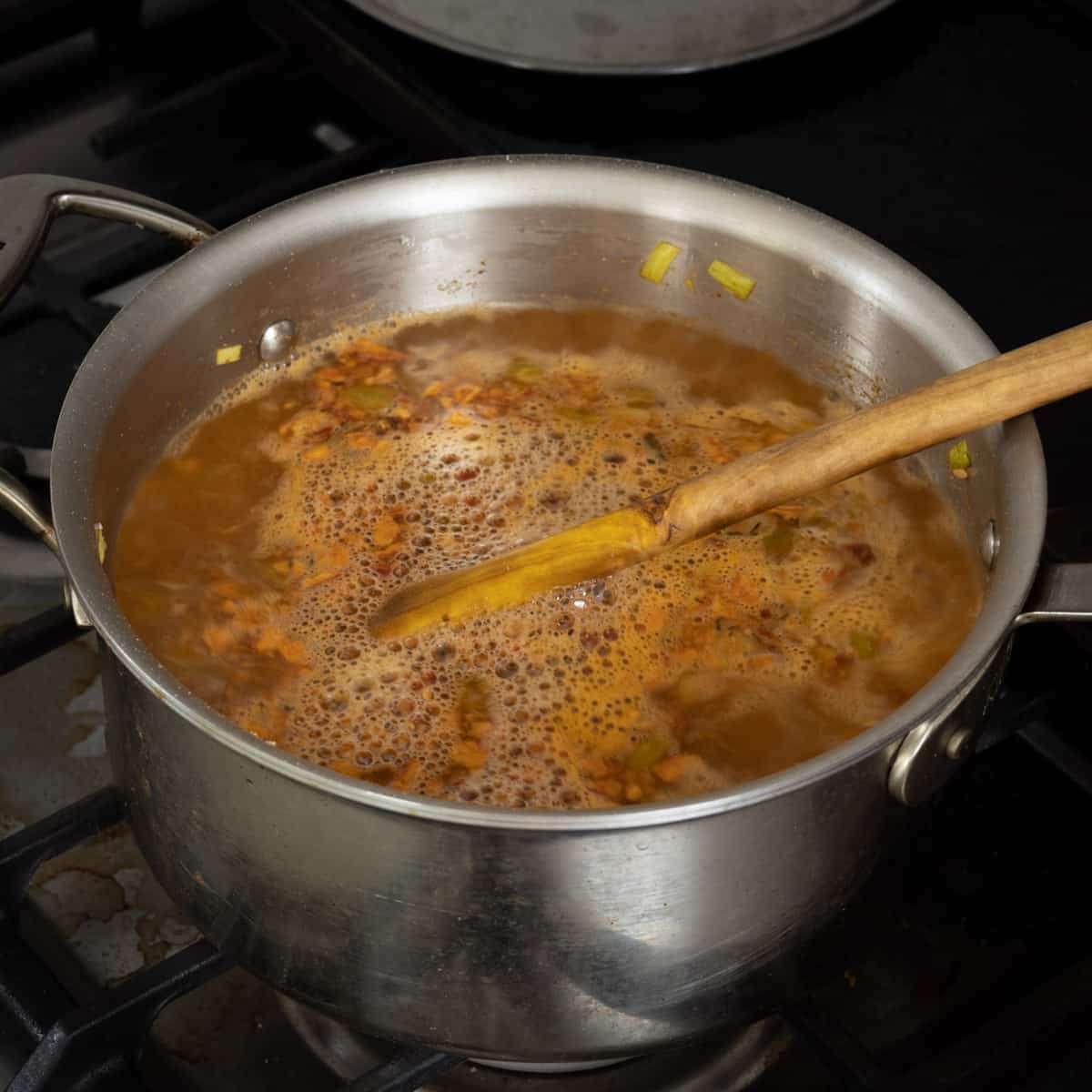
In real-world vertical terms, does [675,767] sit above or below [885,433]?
below

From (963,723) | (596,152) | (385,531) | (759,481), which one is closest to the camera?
(963,723)

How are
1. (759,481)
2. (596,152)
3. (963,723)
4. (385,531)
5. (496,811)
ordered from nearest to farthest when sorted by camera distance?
(496,811)
(963,723)
(759,481)
(385,531)
(596,152)

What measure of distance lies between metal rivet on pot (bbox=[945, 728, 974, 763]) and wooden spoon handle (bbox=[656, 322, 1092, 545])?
0.18 meters

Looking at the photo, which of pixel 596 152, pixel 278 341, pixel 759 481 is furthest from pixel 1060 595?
pixel 596 152

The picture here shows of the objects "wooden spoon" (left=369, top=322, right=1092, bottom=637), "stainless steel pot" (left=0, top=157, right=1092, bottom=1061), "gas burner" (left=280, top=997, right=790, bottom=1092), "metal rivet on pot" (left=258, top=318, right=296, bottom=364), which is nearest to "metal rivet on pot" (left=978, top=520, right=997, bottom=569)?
"stainless steel pot" (left=0, top=157, right=1092, bottom=1061)

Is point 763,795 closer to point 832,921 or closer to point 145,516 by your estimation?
point 832,921

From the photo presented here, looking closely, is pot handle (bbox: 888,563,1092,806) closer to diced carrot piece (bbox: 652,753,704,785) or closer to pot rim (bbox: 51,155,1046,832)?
pot rim (bbox: 51,155,1046,832)

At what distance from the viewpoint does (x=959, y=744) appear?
84 centimetres

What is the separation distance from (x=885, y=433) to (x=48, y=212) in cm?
56

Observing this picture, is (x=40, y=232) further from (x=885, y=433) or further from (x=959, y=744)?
(x=959, y=744)

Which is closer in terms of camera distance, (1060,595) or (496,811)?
(496,811)

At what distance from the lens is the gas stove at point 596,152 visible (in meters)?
0.94

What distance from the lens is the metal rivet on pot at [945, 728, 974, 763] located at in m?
0.82

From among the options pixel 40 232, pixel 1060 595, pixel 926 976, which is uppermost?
pixel 40 232
